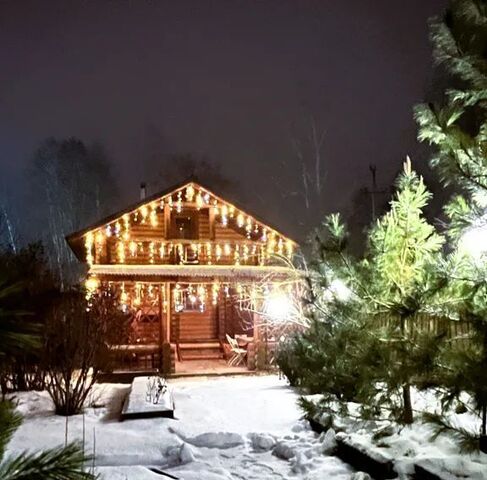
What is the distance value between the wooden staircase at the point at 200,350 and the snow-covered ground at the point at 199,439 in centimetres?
768

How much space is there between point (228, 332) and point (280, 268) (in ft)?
14.7

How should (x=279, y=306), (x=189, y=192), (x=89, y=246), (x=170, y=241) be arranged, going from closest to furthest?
(x=279, y=306), (x=89, y=246), (x=170, y=241), (x=189, y=192)

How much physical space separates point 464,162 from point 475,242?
0.79 m

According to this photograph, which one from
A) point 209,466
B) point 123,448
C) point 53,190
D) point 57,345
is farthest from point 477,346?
point 53,190

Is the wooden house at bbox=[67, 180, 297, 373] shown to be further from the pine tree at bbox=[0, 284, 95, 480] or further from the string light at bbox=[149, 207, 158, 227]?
the pine tree at bbox=[0, 284, 95, 480]

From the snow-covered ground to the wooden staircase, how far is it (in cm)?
768

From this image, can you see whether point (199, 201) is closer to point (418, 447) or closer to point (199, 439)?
point (199, 439)

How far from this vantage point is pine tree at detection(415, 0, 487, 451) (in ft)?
14.1

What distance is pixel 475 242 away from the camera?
4.89 meters

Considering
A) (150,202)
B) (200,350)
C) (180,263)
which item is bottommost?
(200,350)

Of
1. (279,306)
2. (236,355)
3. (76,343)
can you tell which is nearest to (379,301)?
(76,343)

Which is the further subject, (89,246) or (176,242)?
(176,242)

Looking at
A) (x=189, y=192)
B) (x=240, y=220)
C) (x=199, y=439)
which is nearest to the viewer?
(x=199, y=439)

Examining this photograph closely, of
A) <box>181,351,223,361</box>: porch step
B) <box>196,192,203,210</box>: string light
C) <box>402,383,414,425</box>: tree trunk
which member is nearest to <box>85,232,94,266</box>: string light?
<box>196,192,203,210</box>: string light
